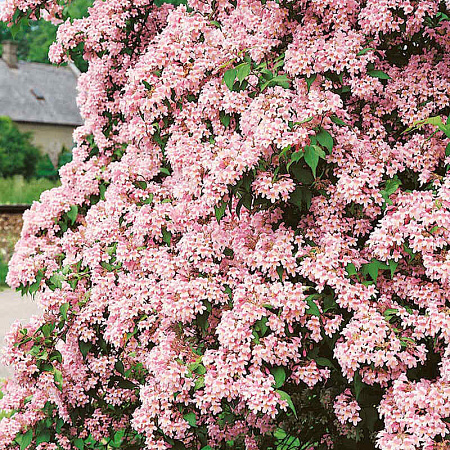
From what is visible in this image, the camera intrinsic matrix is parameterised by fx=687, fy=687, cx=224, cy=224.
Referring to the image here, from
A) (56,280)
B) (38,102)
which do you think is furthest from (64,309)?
(38,102)

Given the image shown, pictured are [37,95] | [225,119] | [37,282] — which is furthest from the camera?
[37,95]

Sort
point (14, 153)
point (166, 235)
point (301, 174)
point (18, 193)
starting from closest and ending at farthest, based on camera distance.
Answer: point (301, 174), point (166, 235), point (18, 193), point (14, 153)

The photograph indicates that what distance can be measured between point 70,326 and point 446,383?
6.66 feet

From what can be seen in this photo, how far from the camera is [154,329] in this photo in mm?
3420

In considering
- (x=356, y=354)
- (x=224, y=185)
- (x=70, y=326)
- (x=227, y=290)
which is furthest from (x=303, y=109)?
(x=70, y=326)

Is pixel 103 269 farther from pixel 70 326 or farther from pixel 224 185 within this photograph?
pixel 224 185

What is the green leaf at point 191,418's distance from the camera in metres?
3.05

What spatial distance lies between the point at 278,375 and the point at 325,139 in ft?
3.28

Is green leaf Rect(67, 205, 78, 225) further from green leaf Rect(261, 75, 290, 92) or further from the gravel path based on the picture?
the gravel path

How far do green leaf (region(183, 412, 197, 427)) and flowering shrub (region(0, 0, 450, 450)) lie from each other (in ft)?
0.03

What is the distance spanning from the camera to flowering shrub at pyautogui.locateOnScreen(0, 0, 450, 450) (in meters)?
2.81

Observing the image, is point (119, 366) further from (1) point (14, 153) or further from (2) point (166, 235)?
(1) point (14, 153)

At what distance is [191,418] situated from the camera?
3070 mm

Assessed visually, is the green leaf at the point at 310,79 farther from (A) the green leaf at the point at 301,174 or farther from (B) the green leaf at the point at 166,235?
(B) the green leaf at the point at 166,235
